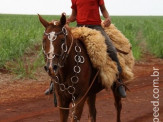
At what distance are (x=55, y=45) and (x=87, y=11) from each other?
1419 millimetres

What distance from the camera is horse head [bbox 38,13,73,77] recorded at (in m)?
3.98

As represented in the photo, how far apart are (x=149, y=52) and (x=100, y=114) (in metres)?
11.5

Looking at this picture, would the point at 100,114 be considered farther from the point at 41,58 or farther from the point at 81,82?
the point at 41,58

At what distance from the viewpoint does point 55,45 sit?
4109 millimetres

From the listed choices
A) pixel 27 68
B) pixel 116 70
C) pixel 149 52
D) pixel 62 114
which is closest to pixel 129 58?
pixel 116 70

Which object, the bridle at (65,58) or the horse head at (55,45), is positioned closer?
the horse head at (55,45)

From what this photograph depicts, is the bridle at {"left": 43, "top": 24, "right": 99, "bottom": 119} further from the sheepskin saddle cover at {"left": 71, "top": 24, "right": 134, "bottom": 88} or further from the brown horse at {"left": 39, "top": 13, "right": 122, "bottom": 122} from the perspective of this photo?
the sheepskin saddle cover at {"left": 71, "top": 24, "right": 134, "bottom": 88}

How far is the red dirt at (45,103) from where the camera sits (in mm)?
6812

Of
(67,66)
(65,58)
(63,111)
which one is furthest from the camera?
(63,111)

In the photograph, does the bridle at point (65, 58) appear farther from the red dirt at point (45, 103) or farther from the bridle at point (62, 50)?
the red dirt at point (45, 103)

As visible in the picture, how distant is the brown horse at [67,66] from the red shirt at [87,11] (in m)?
0.50

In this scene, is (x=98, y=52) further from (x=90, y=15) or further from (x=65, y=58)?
(x=65, y=58)

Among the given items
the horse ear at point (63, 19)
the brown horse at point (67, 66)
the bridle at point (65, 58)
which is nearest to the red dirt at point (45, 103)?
the brown horse at point (67, 66)

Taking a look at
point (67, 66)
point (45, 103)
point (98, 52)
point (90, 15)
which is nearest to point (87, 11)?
point (90, 15)
